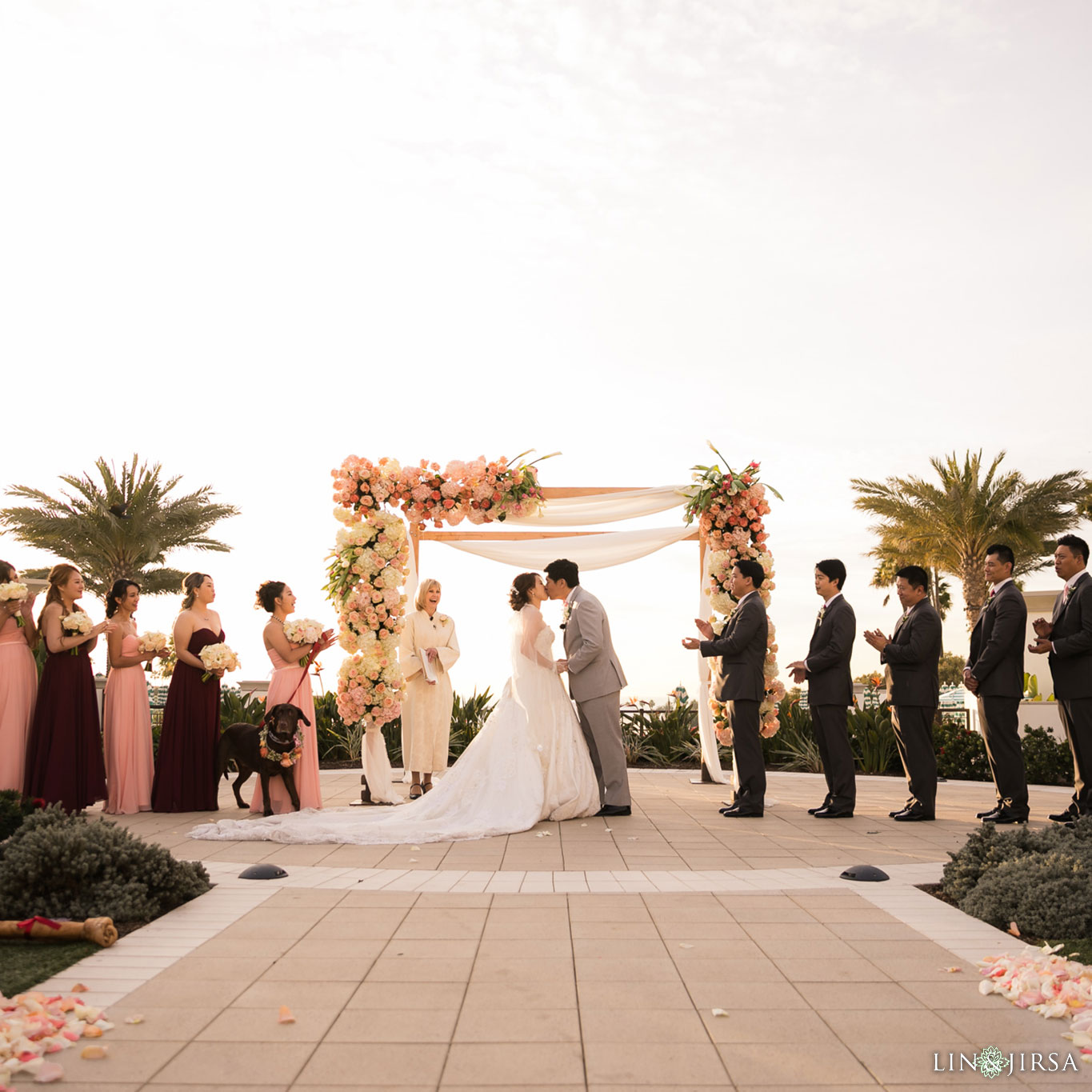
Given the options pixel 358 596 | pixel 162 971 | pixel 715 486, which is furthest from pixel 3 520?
pixel 162 971

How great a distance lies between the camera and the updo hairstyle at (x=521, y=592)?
9.20m

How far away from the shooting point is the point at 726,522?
1090 cm

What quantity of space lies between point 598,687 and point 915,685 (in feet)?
9.42

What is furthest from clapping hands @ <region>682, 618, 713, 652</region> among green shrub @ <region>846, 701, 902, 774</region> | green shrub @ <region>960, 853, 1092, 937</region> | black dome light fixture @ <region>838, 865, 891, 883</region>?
green shrub @ <region>846, 701, 902, 774</region>

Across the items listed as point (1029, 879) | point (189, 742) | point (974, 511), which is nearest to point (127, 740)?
point (189, 742)

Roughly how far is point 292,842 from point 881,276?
8.49 meters

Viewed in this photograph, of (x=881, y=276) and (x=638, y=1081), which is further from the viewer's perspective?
(x=881, y=276)

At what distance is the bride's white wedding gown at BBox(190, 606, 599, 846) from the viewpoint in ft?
25.3

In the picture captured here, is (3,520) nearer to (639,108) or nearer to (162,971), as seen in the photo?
(639,108)

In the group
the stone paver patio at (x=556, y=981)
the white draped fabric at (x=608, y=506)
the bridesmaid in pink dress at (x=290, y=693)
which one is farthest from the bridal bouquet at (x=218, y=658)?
the white draped fabric at (x=608, y=506)

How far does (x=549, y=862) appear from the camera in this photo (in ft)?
21.6

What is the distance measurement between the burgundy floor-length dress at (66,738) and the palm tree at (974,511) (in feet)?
68.5

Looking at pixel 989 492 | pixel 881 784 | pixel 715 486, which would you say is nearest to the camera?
pixel 715 486

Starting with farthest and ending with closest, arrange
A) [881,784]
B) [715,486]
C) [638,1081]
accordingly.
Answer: [881,784]
[715,486]
[638,1081]
